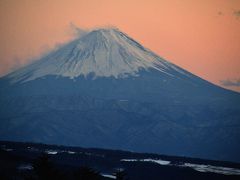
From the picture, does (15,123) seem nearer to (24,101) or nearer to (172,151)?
(24,101)

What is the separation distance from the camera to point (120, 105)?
129500 millimetres

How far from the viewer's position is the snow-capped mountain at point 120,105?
12312 centimetres

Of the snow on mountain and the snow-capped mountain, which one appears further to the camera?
the snow on mountain

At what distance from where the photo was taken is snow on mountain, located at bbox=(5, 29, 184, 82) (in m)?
146

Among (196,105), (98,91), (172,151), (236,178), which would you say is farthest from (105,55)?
(236,178)

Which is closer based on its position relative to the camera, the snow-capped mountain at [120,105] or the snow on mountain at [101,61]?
the snow-capped mountain at [120,105]

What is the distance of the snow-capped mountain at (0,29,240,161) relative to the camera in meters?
123

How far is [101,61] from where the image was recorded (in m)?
148

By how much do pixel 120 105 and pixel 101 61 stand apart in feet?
70.9

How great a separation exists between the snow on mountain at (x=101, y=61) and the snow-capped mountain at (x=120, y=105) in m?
0.23

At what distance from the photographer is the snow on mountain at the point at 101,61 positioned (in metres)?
146

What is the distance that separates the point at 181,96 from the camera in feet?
452

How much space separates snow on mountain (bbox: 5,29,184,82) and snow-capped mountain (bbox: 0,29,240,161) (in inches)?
9.0

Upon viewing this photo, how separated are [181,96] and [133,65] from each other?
50.4 ft
